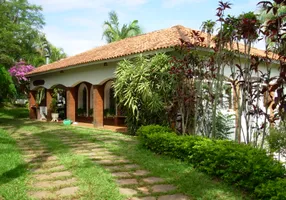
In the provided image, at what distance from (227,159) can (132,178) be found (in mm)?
1768

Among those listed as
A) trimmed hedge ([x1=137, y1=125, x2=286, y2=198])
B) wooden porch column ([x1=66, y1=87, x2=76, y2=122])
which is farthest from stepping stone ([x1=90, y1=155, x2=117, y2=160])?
wooden porch column ([x1=66, y1=87, x2=76, y2=122])

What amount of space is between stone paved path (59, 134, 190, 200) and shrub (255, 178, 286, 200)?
106 cm

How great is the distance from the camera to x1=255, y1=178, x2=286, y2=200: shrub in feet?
12.4

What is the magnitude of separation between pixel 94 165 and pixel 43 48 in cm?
3047

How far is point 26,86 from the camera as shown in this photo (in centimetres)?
2353

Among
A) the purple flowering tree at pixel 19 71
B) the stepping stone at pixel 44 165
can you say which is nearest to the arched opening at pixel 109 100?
the purple flowering tree at pixel 19 71

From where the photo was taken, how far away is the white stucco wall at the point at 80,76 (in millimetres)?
13477

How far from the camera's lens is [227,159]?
16.5 ft

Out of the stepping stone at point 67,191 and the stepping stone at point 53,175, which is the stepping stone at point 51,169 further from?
the stepping stone at point 67,191

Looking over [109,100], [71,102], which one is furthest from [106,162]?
[109,100]

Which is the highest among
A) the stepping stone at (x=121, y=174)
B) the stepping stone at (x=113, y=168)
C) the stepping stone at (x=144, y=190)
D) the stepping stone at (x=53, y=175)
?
the stepping stone at (x=53, y=175)

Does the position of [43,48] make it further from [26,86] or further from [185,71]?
[185,71]

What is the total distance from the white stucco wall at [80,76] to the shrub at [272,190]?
9723mm

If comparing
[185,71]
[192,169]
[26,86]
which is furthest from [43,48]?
[192,169]
